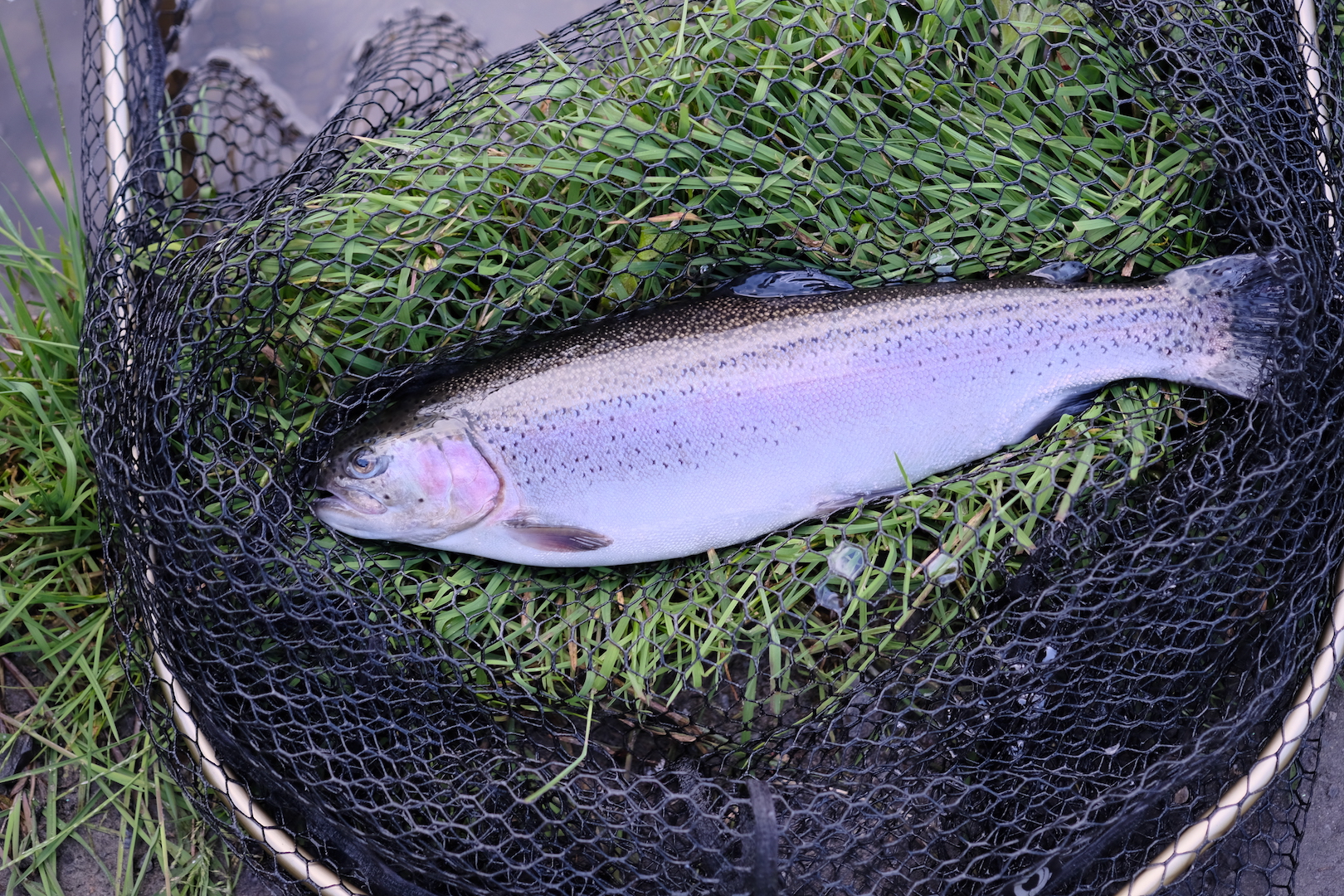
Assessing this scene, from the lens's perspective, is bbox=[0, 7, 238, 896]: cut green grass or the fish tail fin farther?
bbox=[0, 7, 238, 896]: cut green grass

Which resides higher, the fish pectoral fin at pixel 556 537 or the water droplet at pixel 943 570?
the fish pectoral fin at pixel 556 537

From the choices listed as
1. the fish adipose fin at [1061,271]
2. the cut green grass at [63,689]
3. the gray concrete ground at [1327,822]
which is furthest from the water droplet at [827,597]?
the cut green grass at [63,689]

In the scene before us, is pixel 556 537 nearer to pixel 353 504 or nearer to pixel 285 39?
pixel 353 504

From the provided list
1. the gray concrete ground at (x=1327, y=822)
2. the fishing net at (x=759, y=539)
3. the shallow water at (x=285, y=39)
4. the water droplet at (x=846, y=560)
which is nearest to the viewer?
the fishing net at (x=759, y=539)

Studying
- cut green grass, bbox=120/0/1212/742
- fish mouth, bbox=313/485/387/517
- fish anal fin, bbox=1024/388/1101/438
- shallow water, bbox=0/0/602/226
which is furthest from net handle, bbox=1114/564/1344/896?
shallow water, bbox=0/0/602/226

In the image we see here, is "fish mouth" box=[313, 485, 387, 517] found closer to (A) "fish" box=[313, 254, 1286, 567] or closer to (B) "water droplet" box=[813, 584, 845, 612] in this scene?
(A) "fish" box=[313, 254, 1286, 567]

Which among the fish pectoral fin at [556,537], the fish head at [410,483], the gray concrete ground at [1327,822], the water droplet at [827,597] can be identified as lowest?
the gray concrete ground at [1327,822]

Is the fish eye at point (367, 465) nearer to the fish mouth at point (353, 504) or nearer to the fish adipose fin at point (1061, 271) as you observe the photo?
the fish mouth at point (353, 504)
